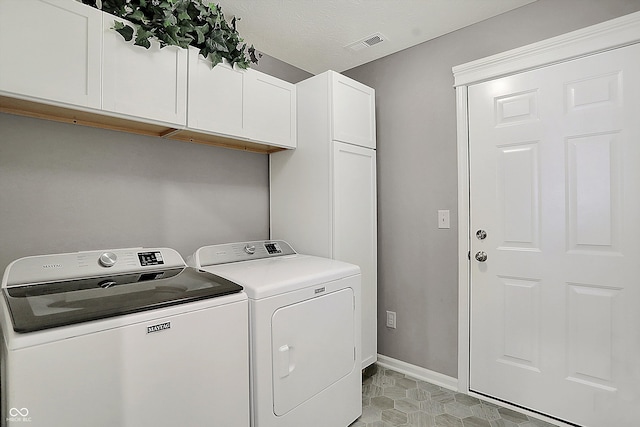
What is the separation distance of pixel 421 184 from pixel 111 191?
1988mm

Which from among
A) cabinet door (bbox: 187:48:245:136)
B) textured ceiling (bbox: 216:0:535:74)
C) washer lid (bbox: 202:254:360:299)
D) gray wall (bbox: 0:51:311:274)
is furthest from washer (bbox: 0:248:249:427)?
textured ceiling (bbox: 216:0:535:74)

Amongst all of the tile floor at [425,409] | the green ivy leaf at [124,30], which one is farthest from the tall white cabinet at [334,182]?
the green ivy leaf at [124,30]

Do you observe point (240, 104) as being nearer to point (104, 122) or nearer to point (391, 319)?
point (104, 122)

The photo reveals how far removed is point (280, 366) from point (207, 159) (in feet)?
4.48

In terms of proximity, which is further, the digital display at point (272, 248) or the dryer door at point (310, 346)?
the digital display at point (272, 248)

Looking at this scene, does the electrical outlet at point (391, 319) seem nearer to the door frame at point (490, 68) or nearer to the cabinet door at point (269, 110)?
the door frame at point (490, 68)

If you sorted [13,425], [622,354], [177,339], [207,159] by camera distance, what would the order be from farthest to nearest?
[207,159] → [622,354] → [177,339] → [13,425]

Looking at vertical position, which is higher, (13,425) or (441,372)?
(13,425)

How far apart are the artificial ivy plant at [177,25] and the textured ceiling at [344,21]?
0.29 m

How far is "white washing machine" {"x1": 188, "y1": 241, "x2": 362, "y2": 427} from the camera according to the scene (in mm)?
1469

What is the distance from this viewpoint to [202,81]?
5.84 feet

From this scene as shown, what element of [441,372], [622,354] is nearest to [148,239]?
[441,372]

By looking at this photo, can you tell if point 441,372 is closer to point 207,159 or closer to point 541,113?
point 541,113

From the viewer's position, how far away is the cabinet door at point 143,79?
4.80 feet
